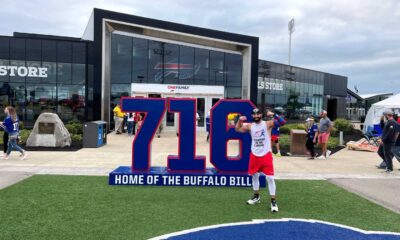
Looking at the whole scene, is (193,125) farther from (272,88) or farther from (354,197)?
(272,88)

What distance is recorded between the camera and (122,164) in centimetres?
1150

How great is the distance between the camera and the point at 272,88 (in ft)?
132

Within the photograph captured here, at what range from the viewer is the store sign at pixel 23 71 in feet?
80.8

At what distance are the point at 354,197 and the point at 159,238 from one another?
4616 mm

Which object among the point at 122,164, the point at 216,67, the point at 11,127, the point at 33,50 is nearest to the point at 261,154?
the point at 122,164

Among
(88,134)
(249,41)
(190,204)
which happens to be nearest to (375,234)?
(190,204)

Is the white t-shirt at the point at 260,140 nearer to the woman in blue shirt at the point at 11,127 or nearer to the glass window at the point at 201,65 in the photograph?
the woman in blue shirt at the point at 11,127

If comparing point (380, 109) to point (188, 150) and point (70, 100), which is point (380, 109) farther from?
point (188, 150)

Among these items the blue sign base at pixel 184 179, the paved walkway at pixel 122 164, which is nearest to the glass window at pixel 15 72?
the paved walkway at pixel 122 164

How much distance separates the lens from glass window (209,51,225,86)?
29.5 metres

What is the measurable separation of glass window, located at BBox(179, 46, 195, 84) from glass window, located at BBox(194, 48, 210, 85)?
13.1 inches

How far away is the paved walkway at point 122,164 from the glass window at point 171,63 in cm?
1290

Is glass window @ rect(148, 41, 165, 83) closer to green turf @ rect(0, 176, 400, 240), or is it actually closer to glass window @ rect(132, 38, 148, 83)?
glass window @ rect(132, 38, 148, 83)

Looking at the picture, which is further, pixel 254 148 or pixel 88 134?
pixel 88 134
